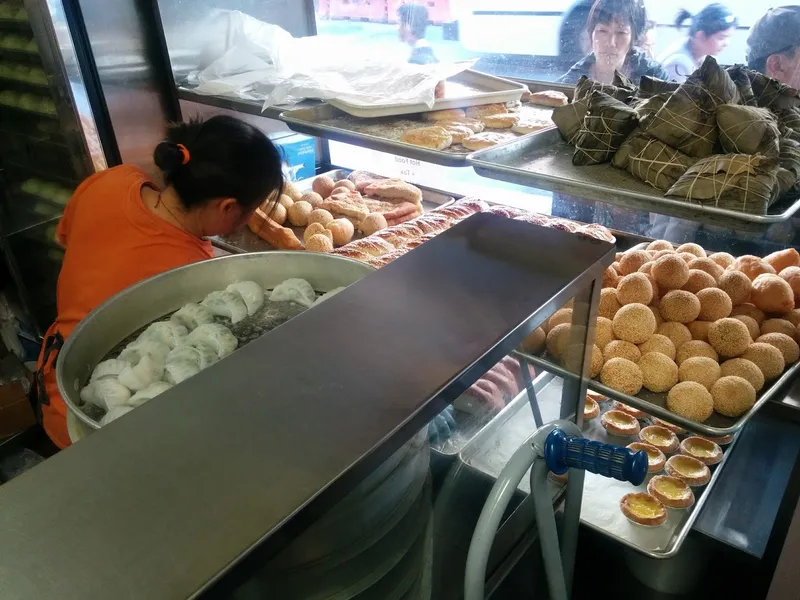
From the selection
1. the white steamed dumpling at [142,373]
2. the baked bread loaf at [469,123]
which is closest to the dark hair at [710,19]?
the baked bread loaf at [469,123]

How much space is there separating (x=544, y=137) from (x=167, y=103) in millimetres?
1827

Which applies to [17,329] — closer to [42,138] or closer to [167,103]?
[42,138]

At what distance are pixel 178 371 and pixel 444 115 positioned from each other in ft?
3.90

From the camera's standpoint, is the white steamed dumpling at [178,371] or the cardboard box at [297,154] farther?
the cardboard box at [297,154]

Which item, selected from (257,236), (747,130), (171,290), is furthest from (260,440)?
(257,236)

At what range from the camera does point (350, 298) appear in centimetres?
71

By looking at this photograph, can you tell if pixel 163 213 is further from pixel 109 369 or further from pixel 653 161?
pixel 653 161

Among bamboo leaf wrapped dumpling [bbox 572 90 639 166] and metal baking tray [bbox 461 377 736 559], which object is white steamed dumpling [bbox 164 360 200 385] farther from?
bamboo leaf wrapped dumpling [bbox 572 90 639 166]

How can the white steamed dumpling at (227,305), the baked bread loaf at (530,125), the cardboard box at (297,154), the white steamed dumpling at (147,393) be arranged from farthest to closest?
the cardboard box at (297,154), the baked bread loaf at (530,125), the white steamed dumpling at (227,305), the white steamed dumpling at (147,393)

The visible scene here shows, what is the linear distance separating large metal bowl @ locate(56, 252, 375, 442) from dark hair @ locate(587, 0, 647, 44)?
1.42 m

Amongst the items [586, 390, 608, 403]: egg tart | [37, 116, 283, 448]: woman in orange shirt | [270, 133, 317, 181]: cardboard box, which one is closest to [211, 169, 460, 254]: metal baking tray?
[270, 133, 317, 181]: cardboard box

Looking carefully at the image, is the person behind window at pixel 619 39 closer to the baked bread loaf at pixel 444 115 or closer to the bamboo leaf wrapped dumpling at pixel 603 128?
the baked bread loaf at pixel 444 115

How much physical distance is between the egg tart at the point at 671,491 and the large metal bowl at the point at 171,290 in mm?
990

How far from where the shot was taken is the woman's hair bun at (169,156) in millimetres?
1515
